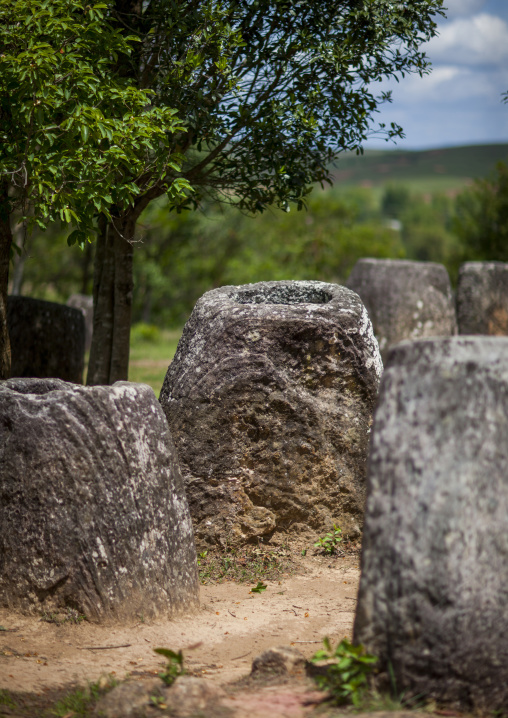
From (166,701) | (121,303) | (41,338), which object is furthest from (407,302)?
(166,701)

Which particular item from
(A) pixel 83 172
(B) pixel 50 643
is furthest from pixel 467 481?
(A) pixel 83 172

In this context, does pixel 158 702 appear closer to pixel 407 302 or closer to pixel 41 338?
pixel 41 338

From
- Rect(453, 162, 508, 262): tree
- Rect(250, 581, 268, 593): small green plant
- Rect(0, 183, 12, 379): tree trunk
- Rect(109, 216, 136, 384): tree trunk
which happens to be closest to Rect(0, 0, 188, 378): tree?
Rect(0, 183, 12, 379): tree trunk

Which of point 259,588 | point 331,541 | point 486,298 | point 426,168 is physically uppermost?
point 426,168

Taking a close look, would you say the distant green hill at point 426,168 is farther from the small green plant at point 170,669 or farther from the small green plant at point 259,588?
the small green plant at point 170,669

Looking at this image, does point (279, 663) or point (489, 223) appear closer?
point (279, 663)

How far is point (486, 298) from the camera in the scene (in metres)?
12.6

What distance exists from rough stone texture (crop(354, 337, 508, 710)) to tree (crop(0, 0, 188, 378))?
306cm

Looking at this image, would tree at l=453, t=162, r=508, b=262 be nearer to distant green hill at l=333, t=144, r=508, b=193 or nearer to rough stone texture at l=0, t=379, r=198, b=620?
rough stone texture at l=0, t=379, r=198, b=620

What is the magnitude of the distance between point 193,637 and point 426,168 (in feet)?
496

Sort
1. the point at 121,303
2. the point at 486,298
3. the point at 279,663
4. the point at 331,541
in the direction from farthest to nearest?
the point at 486,298, the point at 121,303, the point at 331,541, the point at 279,663

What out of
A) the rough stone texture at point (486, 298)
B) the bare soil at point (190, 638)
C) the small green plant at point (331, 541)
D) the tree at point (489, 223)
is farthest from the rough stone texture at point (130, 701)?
the tree at point (489, 223)

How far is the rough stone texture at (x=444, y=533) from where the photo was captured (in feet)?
9.23

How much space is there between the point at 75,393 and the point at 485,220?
21.7 meters
